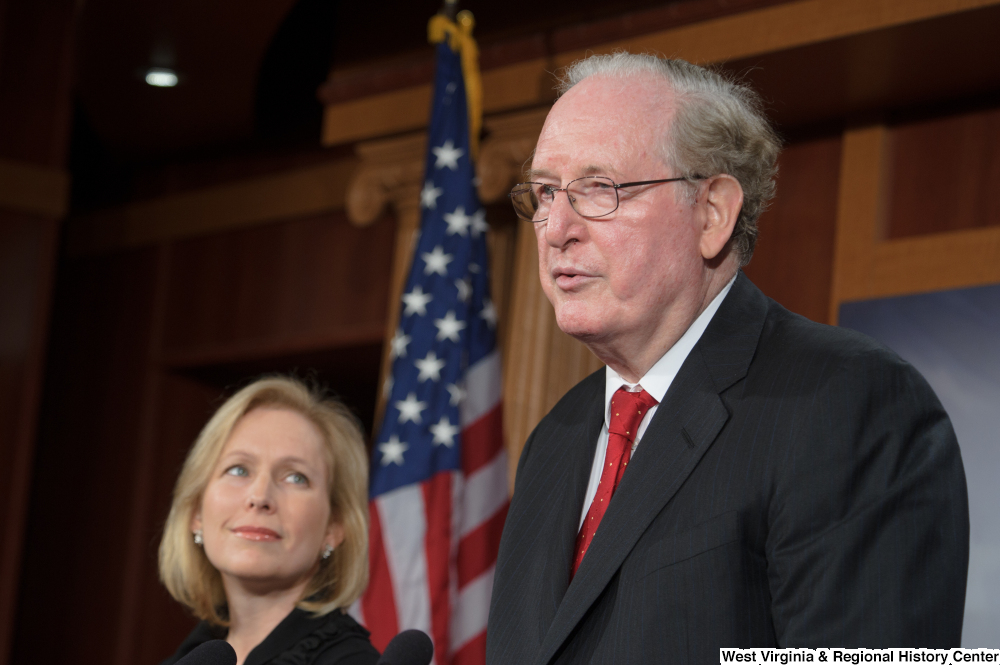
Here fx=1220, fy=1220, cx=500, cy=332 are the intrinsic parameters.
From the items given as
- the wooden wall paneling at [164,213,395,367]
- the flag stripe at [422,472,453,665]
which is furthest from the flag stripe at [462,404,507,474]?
the wooden wall paneling at [164,213,395,367]

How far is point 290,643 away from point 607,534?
133 cm

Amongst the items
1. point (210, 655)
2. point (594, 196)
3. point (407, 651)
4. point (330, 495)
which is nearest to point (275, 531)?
point (330, 495)

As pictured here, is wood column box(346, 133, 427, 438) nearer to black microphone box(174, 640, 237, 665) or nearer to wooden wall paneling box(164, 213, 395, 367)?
wooden wall paneling box(164, 213, 395, 367)

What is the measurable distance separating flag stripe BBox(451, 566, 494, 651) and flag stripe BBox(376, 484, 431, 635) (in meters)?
0.12

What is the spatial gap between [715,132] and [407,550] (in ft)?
8.40

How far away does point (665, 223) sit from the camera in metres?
1.68

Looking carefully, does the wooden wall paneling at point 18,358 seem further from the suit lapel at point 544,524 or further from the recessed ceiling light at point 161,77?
the suit lapel at point 544,524

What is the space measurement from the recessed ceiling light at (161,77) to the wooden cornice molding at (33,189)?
0.64 meters

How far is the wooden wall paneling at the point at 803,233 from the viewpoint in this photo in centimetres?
454

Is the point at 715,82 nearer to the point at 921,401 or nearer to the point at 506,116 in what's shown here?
the point at 921,401

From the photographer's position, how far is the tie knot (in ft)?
5.56

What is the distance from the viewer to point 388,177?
5.27 m

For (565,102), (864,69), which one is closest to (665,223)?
(565,102)

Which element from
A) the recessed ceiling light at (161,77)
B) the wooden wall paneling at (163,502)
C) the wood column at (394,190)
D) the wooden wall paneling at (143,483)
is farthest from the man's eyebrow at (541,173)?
the wooden wall paneling at (143,483)
